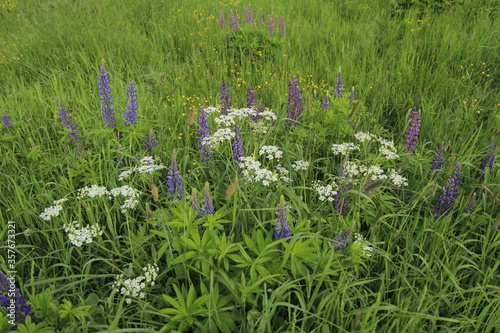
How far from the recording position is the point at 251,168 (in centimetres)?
199

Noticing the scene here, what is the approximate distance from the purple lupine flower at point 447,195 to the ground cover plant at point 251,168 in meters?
0.01

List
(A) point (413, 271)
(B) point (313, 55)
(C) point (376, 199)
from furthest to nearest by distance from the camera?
(B) point (313, 55), (C) point (376, 199), (A) point (413, 271)

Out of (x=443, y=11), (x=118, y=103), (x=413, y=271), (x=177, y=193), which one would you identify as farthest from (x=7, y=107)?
(x=443, y=11)

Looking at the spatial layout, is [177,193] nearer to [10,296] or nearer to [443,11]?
[10,296]

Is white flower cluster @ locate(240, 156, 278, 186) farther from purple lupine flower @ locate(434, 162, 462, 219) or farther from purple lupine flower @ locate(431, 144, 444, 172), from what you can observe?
purple lupine flower @ locate(431, 144, 444, 172)

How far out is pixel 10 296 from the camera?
137cm

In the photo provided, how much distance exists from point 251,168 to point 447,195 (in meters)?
1.27

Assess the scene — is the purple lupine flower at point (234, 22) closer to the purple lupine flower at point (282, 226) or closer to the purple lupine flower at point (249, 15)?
the purple lupine flower at point (249, 15)

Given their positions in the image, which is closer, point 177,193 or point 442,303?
point 442,303

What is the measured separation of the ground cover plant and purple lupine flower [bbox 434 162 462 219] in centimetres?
1

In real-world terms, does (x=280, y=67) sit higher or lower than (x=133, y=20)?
lower

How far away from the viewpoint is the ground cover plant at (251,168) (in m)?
1.57

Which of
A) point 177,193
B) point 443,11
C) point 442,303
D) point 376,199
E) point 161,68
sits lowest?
point 442,303

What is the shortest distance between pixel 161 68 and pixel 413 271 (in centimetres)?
338
